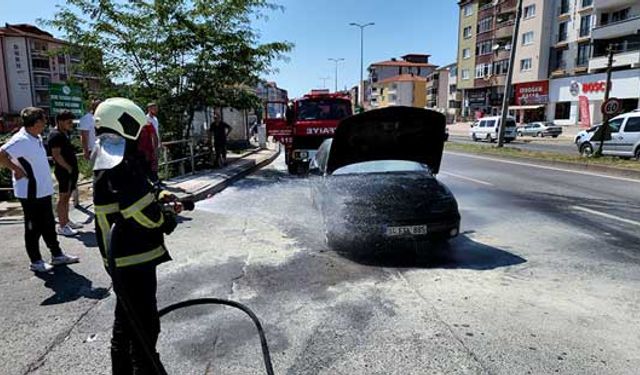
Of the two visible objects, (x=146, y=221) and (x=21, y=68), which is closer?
(x=146, y=221)

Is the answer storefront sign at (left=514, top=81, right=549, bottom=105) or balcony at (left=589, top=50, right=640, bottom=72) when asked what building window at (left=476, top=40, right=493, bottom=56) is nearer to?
storefront sign at (left=514, top=81, right=549, bottom=105)

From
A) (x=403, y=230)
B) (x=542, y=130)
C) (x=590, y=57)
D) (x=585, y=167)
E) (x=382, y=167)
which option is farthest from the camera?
(x=590, y=57)

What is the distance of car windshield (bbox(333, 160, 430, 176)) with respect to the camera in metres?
6.46

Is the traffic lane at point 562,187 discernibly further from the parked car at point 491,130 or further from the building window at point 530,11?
the building window at point 530,11

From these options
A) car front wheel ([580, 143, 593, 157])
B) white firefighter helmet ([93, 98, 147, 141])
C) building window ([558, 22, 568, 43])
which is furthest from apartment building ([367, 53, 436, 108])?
white firefighter helmet ([93, 98, 147, 141])

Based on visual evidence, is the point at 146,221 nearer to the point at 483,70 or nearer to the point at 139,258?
the point at 139,258

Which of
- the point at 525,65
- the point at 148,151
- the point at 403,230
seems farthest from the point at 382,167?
the point at 525,65

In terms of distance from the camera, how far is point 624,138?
16.3 metres

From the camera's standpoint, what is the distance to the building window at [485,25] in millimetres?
58969

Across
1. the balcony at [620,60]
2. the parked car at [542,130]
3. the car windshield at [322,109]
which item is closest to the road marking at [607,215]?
the car windshield at [322,109]

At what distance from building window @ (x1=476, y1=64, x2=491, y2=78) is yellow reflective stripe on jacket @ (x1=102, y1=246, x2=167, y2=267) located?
62.9m

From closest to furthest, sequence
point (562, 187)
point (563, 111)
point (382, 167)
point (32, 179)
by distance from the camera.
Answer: point (32, 179)
point (382, 167)
point (562, 187)
point (563, 111)

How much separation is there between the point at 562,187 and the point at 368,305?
895 centimetres

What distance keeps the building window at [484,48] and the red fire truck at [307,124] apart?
52.2 metres
